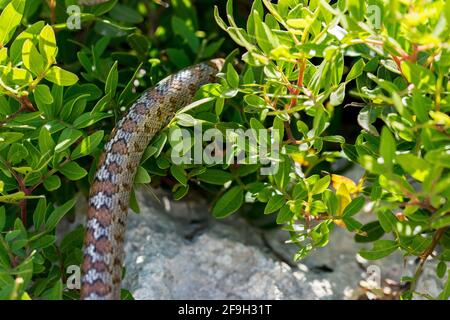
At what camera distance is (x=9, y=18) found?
271 cm

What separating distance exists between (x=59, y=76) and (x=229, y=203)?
0.86 m

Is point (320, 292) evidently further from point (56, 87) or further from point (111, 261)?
point (56, 87)

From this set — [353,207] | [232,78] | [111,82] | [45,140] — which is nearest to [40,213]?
[45,140]

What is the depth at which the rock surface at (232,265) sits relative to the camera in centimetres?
326

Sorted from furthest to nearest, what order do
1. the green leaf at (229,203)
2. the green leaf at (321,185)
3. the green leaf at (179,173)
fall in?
the green leaf at (229,203) → the green leaf at (179,173) → the green leaf at (321,185)

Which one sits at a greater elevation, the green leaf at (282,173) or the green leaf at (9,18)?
the green leaf at (9,18)

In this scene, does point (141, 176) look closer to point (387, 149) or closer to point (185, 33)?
point (185, 33)

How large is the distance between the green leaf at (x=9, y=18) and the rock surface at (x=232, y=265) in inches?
44.4

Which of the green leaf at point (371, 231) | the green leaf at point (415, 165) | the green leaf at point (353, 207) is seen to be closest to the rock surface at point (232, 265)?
the green leaf at point (371, 231)

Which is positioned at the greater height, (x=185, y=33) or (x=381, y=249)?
(x=185, y=33)

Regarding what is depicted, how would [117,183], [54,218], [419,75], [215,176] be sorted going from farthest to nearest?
1. [215,176]
2. [117,183]
3. [54,218]
4. [419,75]

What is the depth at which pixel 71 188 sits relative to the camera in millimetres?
3338

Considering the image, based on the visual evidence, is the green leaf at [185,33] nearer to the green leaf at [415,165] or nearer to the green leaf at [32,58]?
the green leaf at [32,58]

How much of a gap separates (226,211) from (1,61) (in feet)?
3.39
